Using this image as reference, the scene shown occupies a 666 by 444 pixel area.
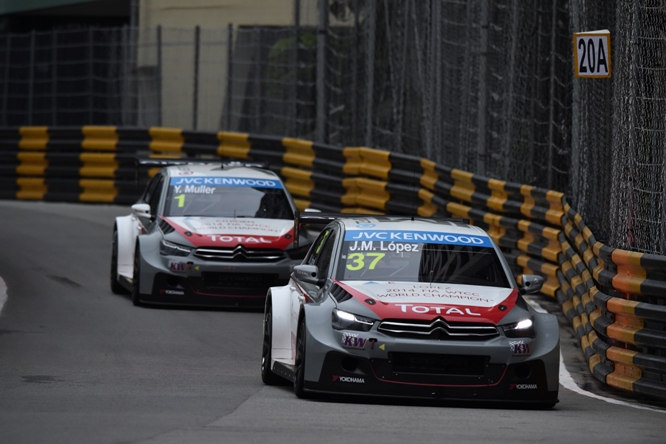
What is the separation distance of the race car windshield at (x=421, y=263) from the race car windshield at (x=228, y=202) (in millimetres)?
5359

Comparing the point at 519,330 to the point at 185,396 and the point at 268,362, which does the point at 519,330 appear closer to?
the point at 268,362

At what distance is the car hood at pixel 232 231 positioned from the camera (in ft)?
48.9

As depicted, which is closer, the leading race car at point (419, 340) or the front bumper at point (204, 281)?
the leading race car at point (419, 340)

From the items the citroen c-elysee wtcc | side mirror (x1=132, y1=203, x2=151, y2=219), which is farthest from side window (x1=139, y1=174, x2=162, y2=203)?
side mirror (x1=132, y1=203, x2=151, y2=219)

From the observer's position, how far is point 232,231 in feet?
49.4

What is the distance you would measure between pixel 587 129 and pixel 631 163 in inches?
110

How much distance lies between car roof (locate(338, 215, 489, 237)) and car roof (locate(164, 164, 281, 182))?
17.3 feet

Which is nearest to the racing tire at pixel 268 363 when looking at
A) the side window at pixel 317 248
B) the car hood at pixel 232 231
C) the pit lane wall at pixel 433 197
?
the side window at pixel 317 248

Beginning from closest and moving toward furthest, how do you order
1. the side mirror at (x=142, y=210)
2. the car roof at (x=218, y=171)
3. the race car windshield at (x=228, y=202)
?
the side mirror at (x=142, y=210) < the race car windshield at (x=228, y=202) < the car roof at (x=218, y=171)

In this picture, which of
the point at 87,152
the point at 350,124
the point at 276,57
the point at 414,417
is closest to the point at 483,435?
the point at 414,417

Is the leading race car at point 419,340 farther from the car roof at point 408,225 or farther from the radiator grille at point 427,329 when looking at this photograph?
the car roof at point 408,225

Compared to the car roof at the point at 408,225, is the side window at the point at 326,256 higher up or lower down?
lower down

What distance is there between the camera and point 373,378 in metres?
9.40

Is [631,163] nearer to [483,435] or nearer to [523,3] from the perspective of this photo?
[483,435]
